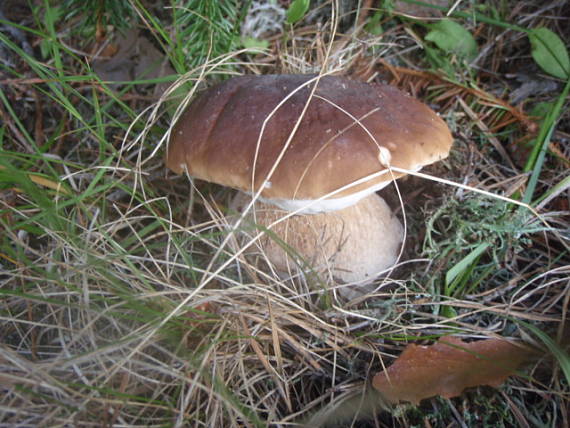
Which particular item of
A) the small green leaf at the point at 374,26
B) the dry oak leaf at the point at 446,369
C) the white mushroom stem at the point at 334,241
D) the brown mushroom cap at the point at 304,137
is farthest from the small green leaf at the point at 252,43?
the dry oak leaf at the point at 446,369

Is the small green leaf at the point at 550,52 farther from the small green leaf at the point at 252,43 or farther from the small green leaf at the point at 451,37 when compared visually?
the small green leaf at the point at 252,43

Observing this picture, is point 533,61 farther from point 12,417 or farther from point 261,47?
point 12,417

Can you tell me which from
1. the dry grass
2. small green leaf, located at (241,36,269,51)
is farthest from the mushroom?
small green leaf, located at (241,36,269,51)

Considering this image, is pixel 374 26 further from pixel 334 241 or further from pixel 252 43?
pixel 334 241

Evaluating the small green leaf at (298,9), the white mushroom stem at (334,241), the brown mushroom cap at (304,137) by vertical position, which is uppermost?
the small green leaf at (298,9)

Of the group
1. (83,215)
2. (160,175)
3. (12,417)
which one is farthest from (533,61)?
(12,417)

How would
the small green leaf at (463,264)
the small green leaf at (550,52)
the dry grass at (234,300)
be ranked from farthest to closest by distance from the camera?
the small green leaf at (550,52) → the small green leaf at (463,264) → the dry grass at (234,300)

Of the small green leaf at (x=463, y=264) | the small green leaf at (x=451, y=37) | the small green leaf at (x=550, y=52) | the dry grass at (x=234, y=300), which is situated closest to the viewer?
the dry grass at (x=234, y=300)

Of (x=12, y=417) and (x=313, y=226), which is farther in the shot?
(x=313, y=226)
